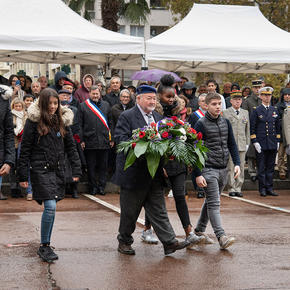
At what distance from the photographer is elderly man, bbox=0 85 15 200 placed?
24.9 feet

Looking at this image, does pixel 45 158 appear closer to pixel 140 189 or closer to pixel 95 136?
pixel 140 189

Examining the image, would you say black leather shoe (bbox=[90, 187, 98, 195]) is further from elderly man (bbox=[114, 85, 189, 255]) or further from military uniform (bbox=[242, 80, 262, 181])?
elderly man (bbox=[114, 85, 189, 255])

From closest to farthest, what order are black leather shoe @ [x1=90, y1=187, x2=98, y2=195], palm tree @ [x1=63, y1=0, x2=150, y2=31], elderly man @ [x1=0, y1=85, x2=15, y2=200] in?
elderly man @ [x1=0, y1=85, x2=15, y2=200] → black leather shoe @ [x1=90, y1=187, x2=98, y2=195] → palm tree @ [x1=63, y1=0, x2=150, y2=31]

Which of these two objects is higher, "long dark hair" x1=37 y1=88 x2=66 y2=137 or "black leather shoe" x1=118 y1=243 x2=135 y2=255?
"long dark hair" x1=37 y1=88 x2=66 y2=137

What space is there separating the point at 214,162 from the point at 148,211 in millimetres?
1077

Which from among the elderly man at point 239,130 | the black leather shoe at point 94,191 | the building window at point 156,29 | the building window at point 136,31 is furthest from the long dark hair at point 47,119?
the building window at point 156,29

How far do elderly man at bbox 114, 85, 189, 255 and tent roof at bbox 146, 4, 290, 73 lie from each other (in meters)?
7.45

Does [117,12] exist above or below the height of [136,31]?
below

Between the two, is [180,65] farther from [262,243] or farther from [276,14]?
[276,14]

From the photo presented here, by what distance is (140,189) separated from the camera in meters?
7.36

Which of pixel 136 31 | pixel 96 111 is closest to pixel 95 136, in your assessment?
pixel 96 111

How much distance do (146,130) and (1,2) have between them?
9425mm

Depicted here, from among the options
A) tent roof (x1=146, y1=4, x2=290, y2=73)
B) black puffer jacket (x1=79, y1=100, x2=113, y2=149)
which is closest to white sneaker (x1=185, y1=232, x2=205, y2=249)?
black puffer jacket (x1=79, y1=100, x2=113, y2=149)

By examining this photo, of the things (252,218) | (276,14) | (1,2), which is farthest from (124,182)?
(276,14)
